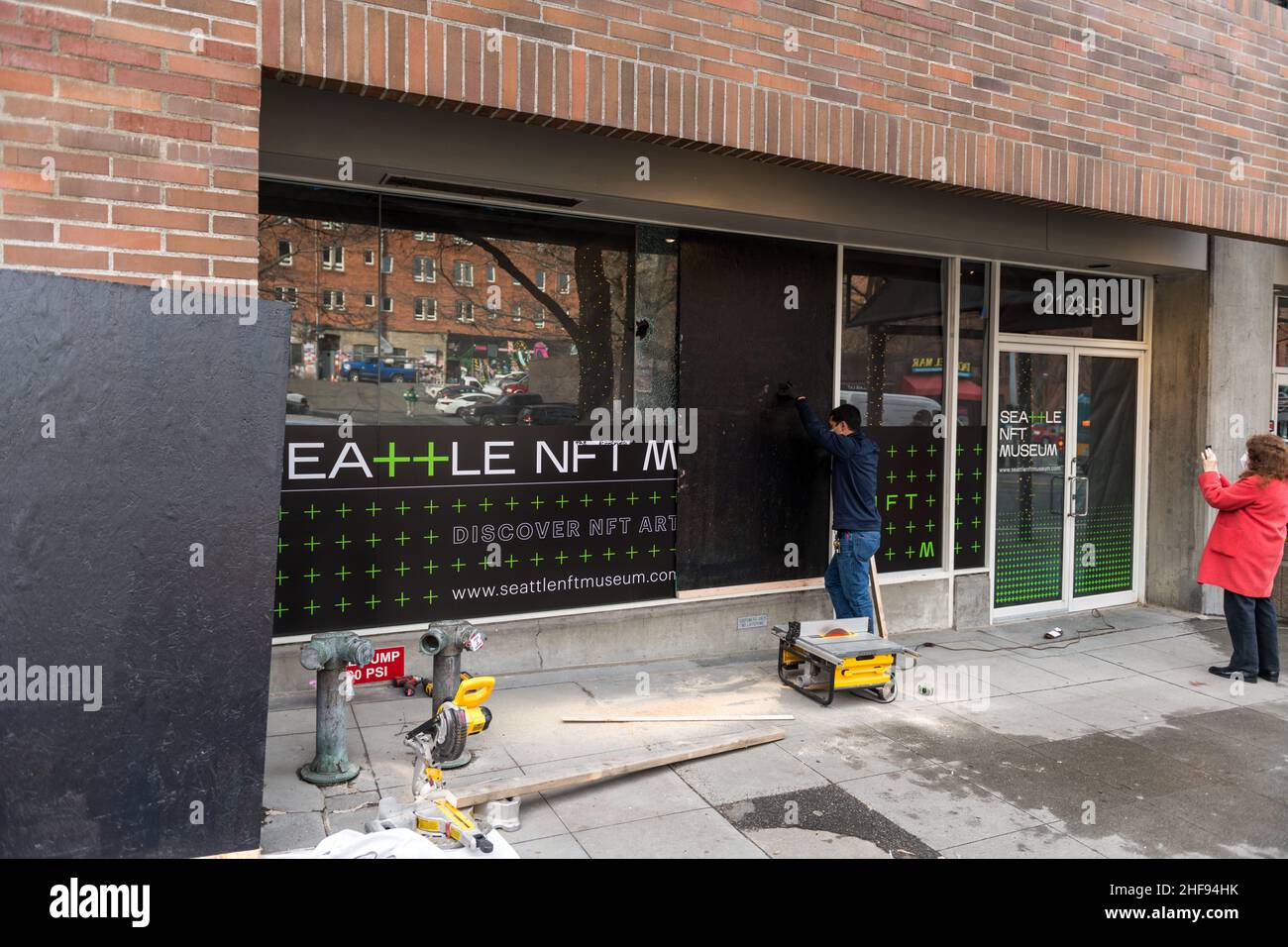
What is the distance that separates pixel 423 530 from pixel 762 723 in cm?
252

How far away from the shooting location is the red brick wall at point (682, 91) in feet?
11.6

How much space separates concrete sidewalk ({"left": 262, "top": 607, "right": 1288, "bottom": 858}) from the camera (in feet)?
14.5

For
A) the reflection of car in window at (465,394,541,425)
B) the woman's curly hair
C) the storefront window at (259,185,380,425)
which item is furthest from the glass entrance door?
the storefront window at (259,185,380,425)

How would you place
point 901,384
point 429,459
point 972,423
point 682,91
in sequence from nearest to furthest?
point 682,91 < point 429,459 < point 901,384 < point 972,423

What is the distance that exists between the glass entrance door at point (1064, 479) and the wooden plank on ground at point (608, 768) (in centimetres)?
424

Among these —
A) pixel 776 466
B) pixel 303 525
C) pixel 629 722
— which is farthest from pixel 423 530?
pixel 776 466

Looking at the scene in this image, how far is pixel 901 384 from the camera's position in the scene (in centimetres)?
820

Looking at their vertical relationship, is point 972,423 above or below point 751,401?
below

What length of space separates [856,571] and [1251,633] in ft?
9.72

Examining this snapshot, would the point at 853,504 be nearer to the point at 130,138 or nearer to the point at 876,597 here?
the point at 876,597

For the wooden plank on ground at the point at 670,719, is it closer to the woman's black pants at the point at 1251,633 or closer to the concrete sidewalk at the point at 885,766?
the concrete sidewalk at the point at 885,766

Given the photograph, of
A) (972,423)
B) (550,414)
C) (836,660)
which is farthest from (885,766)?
(972,423)

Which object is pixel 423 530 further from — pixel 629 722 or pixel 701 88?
pixel 701 88

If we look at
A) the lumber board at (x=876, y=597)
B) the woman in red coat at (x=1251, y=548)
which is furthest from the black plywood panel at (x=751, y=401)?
the woman in red coat at (x=1251, y=548)
